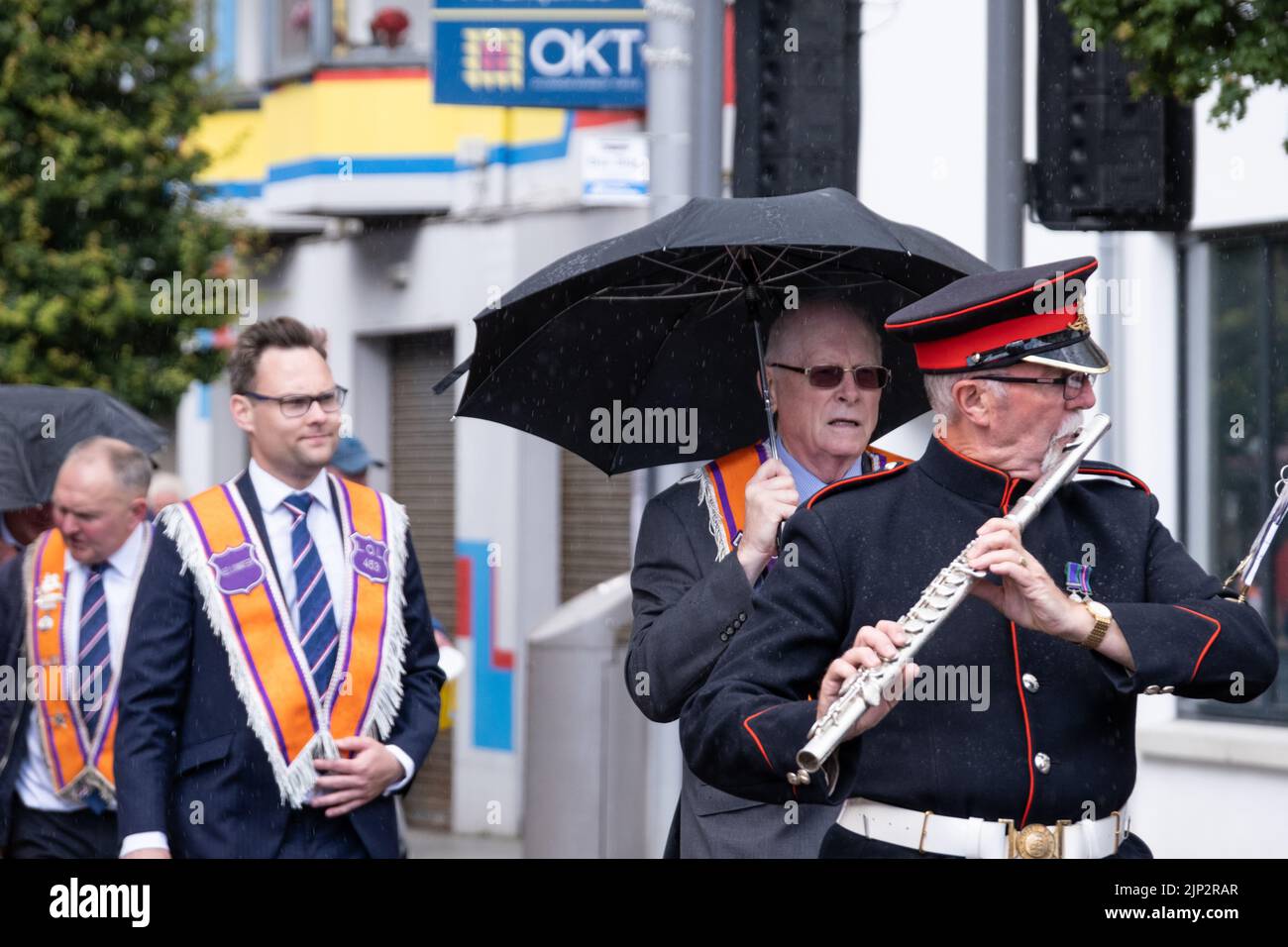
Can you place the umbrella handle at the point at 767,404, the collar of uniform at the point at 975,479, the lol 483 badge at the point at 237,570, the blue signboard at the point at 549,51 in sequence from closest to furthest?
the collar of uniform at the point at 975,479, the umbrella handle at the point at 767,404, the lol 483 badge at the point at 237,570, the blue signboard at the point at 549,51

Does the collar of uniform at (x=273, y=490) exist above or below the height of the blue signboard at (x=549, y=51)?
below

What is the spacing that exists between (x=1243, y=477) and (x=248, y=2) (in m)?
10.6

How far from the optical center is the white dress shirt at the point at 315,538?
5.58 m

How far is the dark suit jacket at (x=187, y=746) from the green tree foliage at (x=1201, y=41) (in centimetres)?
247

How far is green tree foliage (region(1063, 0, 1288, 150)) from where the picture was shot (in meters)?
5.61

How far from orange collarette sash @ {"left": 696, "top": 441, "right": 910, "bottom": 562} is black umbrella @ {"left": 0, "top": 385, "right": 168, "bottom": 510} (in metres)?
3.03

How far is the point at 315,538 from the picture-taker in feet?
18.6

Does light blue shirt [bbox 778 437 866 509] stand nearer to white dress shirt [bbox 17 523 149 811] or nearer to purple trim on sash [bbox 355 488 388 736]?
purple trim on sash [bbox 355 488 388 736]

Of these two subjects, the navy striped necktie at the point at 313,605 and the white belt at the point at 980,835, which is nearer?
the white belt at the point at 980,835

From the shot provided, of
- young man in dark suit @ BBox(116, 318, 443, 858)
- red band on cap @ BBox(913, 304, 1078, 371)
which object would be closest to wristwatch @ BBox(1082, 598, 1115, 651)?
red band on cap @ BBox(913, 304, 1078, 371)

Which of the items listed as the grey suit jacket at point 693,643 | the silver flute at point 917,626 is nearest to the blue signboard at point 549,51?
the grey suit jacket at point 693,643

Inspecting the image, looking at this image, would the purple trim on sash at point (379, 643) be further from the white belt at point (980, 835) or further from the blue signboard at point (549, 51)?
the blue signboard at point (549, 51)

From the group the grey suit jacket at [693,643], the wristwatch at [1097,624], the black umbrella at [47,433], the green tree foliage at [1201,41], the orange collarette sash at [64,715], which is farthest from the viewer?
the black umbrella at [47,433]
